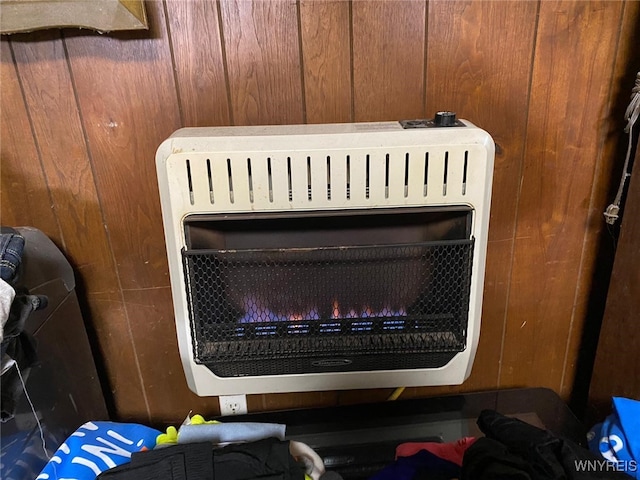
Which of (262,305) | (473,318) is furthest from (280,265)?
(473,318)

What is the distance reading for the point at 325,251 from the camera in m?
0.85

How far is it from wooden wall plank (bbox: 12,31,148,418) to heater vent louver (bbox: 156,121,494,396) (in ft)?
0.88

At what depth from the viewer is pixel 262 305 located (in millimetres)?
902

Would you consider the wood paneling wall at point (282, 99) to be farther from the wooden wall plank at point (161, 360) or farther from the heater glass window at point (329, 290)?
the heater glass window at point (329, 290)

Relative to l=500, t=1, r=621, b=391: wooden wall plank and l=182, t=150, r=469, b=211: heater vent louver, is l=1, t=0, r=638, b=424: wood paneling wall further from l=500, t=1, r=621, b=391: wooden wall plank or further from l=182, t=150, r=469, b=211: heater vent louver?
l=182, t=150, r=469, b=211: heater vent louver

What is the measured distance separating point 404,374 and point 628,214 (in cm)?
52

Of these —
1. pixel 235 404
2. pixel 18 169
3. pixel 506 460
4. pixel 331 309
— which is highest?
pixel 18 169

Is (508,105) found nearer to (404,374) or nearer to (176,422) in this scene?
(404,374)

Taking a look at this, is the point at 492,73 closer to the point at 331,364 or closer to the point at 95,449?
the point at 331,364

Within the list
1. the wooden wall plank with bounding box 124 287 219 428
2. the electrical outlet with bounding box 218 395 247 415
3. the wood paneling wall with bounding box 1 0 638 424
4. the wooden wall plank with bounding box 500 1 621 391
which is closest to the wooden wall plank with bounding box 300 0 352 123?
the wood paneling wall with bounding box 1 0 638 424

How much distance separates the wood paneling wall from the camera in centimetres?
91

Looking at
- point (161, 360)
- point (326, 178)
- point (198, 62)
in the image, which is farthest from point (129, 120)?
point (161, 360)

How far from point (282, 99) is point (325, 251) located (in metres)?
0.30

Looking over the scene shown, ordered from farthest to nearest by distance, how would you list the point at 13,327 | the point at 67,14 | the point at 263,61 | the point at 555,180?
1. the point at 555,180
2. the point at 263,61
3. the point at 67,14
4. the point at 13,327
